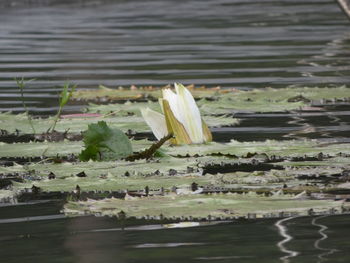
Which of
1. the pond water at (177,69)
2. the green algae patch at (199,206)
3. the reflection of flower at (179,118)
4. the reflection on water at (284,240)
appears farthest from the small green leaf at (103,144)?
Result: the reflection on water at (284,240)

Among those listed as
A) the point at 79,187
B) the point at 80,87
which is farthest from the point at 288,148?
the point at 80,87

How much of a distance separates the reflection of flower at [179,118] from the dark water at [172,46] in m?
2.01

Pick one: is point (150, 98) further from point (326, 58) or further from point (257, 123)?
point (326, 58)

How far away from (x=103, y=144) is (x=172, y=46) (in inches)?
288

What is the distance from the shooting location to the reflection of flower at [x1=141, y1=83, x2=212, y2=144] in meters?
4.61

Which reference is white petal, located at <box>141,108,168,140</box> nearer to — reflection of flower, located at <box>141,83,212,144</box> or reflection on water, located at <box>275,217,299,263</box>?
Result: reflection of flower, located at <box>141,83,212,144</box>

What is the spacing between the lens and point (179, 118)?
4629 millimetres

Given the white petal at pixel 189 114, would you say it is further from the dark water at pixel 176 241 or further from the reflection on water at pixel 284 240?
the reflection on water at pixel 284 240

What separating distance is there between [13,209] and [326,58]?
20.6ft

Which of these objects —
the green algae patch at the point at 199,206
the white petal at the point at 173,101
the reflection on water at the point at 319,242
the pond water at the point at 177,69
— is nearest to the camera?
the reflection on water at the point at 319,242

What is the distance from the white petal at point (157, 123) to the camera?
4.66 meters

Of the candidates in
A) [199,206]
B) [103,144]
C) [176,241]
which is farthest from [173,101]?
[176,241]

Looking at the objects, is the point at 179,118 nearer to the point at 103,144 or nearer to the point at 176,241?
the point at 103,144

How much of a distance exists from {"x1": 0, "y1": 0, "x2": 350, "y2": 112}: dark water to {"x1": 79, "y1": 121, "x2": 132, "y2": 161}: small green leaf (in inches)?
87.6
